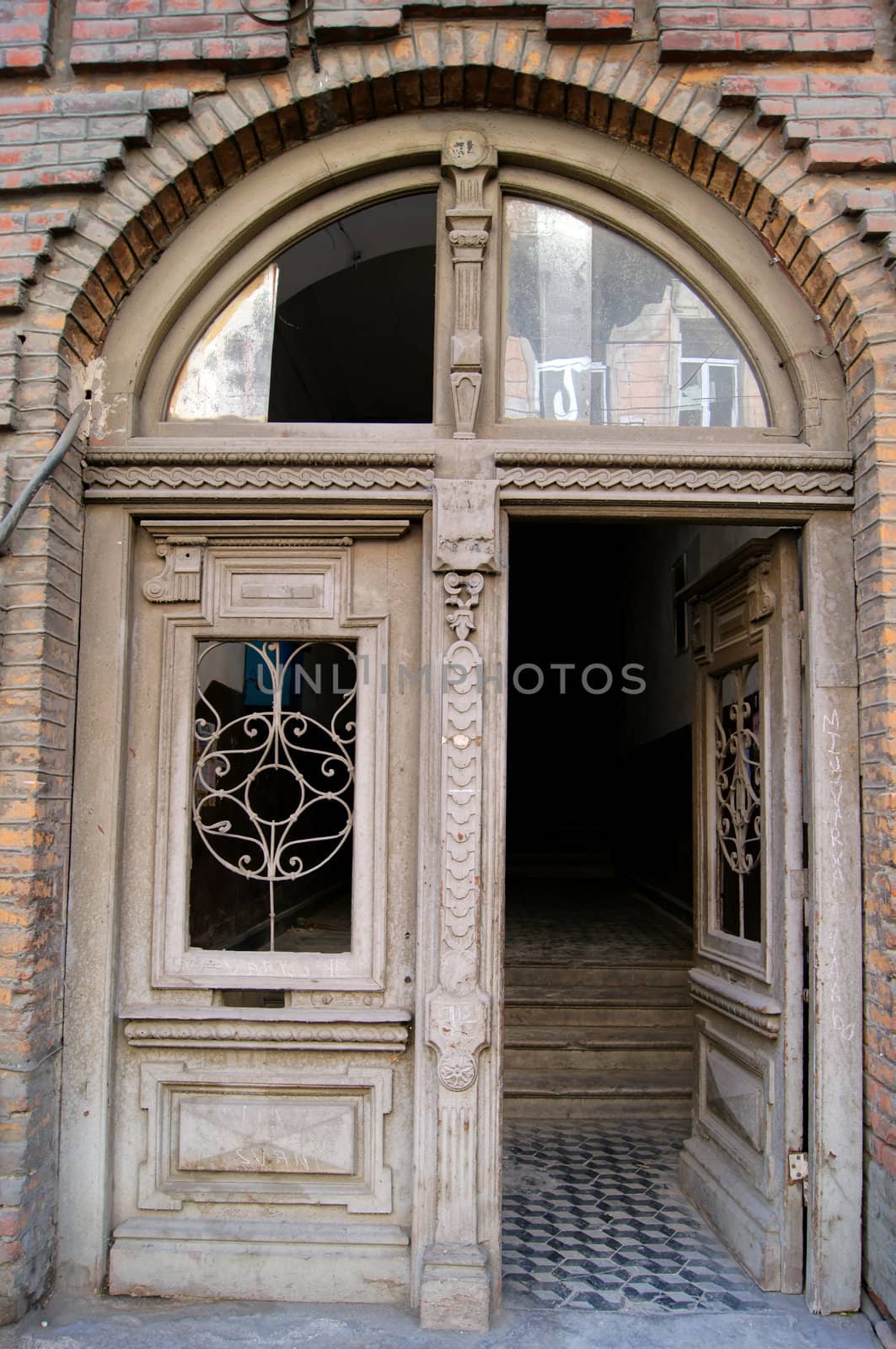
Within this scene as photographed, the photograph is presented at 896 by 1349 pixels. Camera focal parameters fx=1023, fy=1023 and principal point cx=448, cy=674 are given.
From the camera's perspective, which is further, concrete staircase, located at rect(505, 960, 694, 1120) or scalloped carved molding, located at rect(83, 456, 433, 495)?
concrete staircase, located at rect(505, 960, 694, 1120)

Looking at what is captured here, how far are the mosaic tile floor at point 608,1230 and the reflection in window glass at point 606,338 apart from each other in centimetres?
317

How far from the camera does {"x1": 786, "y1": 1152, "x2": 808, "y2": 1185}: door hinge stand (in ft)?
11.9

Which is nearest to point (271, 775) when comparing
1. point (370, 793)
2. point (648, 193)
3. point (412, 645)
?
point (370, 793)

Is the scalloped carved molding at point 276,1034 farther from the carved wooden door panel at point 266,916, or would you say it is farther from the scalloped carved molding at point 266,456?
the scalloped carved molding at point 266,456

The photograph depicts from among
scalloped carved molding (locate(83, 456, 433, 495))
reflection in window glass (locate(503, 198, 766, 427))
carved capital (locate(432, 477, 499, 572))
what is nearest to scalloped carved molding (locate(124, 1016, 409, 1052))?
carved capital (locate(432, 477, 499, 572))

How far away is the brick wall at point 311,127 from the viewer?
3.48m

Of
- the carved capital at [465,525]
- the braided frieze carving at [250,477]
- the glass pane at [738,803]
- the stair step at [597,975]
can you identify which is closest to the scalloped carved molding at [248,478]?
the braided frieze carving at [250,477]

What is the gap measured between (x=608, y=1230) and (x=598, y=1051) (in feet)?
5.99

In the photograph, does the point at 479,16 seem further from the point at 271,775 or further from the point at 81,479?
the point at 271,775

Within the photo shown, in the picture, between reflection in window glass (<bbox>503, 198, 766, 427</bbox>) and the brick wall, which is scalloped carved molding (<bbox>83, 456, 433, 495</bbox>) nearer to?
the brick wall

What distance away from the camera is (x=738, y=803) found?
433cm

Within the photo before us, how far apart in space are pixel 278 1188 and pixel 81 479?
265cm

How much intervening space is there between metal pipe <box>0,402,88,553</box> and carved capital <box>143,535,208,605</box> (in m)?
0.52

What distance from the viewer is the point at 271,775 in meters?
3.93
